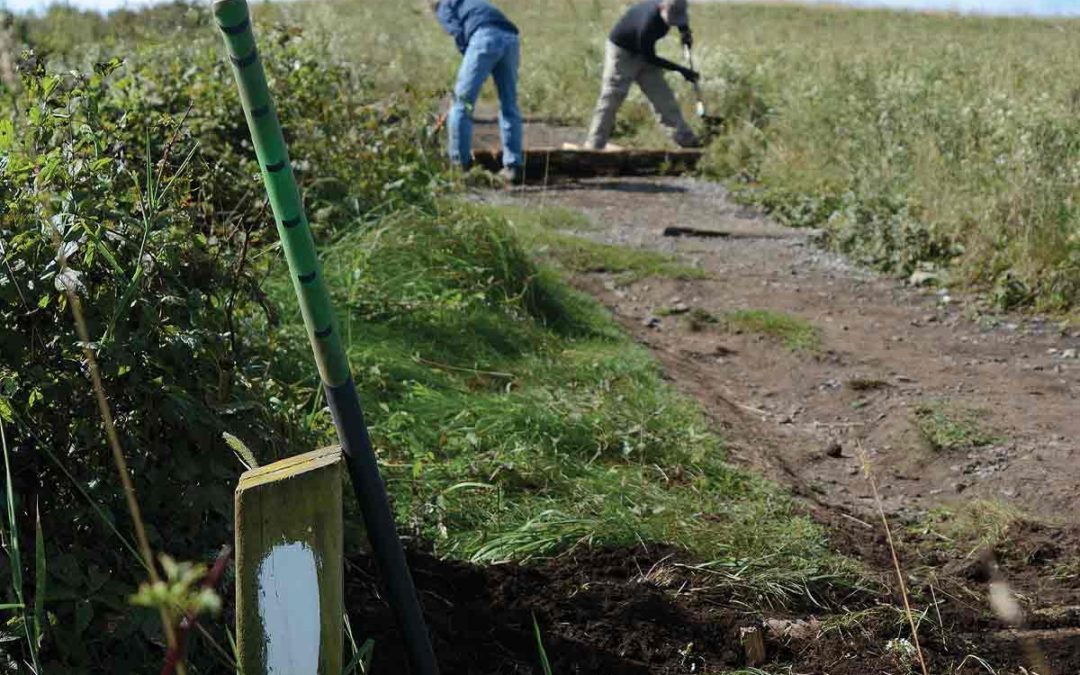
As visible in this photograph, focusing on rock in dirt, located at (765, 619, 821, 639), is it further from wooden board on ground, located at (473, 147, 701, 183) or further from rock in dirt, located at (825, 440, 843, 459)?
wooden board on ground, located at (473, 147, 701, 183)

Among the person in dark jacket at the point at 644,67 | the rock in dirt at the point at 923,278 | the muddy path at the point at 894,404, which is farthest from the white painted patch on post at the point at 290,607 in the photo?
the person in dark jacket at the point at 644,67

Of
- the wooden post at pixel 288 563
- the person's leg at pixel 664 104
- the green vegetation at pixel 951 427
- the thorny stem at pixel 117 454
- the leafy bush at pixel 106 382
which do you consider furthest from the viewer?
the person's leg at pixel 664 104

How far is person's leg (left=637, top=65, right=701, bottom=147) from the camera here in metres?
12.7

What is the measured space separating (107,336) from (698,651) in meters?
1.43

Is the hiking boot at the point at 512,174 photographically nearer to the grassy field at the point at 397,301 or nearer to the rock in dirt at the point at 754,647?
the grassy field at the point at 397,301

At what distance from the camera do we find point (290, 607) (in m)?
1.79

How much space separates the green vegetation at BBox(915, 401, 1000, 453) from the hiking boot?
18.2 ft

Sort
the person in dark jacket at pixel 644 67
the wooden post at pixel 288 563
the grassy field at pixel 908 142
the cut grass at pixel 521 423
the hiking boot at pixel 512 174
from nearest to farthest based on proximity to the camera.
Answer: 1. the wooden post at pixel 288 563
2. the cut grass at pixel 521 423
3. the grassy field at pixel 908 142
4. the hiking boot at pixel 512 174
5. the person in dark jacket at pixel 644 67

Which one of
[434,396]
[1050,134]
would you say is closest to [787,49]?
[1050,134]

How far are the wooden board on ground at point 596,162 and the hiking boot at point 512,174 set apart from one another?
0.60 ft

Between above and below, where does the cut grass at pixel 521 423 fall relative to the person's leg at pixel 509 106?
below

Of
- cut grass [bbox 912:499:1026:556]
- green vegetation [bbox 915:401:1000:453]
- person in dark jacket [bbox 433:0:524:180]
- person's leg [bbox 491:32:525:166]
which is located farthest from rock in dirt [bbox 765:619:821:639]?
person's leg [bbox 491:32:525:166]

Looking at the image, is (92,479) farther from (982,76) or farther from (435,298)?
(982,76)

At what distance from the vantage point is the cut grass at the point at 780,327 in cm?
635
